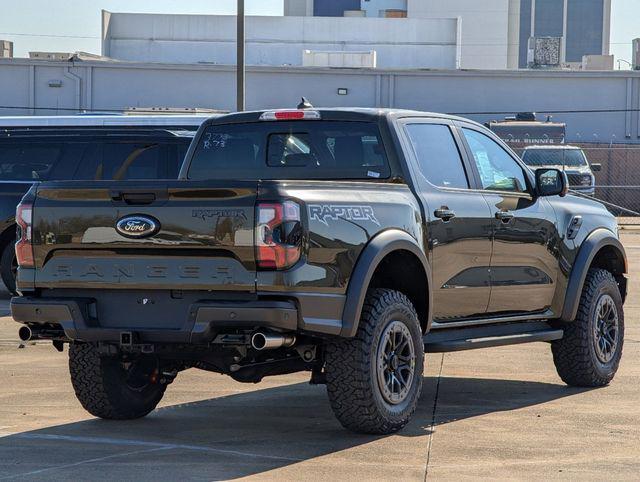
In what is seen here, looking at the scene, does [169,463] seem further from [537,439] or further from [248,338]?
[537,439]

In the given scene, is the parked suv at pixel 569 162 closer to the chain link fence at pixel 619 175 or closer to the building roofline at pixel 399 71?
the chain link fence at pixel 619 175

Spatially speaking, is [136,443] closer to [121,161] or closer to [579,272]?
[579,272]

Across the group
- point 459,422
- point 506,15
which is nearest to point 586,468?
Result: point 459,422

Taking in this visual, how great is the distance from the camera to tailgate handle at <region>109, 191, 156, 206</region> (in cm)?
745

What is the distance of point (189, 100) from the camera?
166 ft

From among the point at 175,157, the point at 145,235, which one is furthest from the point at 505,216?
the point at 175,157

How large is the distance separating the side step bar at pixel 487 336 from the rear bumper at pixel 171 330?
1623 mm

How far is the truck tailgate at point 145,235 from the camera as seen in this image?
722cm

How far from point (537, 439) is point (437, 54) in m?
59.9

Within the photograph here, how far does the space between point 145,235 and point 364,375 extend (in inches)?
54.7

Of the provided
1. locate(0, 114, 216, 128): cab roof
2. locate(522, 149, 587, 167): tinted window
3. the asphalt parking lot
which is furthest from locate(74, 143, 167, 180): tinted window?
locate(522, 149, 587, 167): tinted window

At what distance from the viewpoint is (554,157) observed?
1382 inches

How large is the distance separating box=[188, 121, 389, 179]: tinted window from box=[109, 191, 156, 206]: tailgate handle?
1553 mm

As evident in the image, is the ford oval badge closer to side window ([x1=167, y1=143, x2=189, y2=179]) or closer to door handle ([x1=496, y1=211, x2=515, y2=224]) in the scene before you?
door handle ([x1=496, y1=211, x2=515, y2=224])
